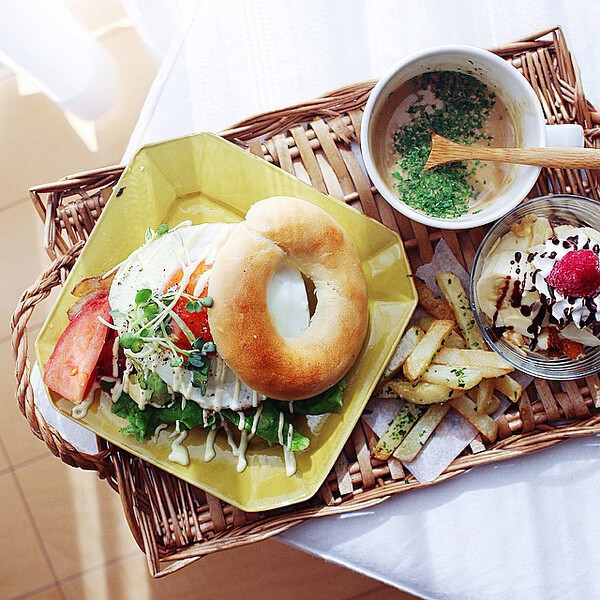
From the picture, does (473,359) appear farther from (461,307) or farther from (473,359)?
(461,307)

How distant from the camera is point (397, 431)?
4.69 feet

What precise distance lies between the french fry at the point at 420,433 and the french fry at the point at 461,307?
0.15 meters

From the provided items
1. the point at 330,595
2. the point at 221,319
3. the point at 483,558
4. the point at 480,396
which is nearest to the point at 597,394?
the point at 480,396

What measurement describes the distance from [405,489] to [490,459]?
0.18 m

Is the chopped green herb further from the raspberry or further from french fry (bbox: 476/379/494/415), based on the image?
french fry (bbox: 476/379/494/415)

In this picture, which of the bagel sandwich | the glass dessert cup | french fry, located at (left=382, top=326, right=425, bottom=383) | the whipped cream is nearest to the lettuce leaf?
the bagel sandwich

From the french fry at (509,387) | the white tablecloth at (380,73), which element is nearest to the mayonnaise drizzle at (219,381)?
the white tablecloth at (380,73)

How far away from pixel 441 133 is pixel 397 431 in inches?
24.0

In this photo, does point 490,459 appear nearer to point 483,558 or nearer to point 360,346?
point 483,558

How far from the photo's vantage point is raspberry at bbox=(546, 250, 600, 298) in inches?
48.1

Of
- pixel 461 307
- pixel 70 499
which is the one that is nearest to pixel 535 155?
pixel 461 307

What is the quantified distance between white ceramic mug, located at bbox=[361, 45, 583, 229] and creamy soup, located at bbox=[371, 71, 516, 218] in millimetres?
24

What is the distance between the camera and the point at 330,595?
2.15m

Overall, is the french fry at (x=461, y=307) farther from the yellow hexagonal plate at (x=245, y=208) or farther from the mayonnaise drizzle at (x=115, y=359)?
the mayonnaise drizzle at (x=115, y=359)
